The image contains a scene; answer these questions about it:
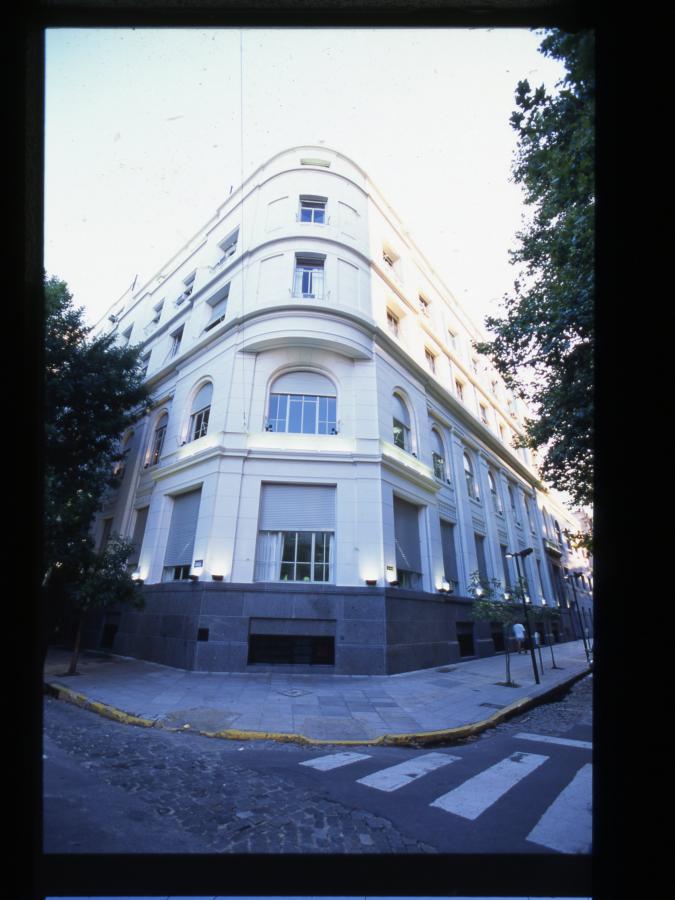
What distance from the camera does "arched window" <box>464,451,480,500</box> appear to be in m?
21.4

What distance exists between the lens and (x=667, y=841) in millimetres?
1249

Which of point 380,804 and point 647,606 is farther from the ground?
point 647,606

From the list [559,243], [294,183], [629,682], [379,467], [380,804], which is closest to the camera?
[629,682]

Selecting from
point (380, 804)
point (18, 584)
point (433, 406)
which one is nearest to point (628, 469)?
point (18, 584)

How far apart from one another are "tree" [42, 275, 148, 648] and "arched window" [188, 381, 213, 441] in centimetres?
258

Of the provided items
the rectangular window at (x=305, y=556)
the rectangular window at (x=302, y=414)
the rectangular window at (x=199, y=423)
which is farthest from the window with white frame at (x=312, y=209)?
the rectangular window at (x=305, y=556)

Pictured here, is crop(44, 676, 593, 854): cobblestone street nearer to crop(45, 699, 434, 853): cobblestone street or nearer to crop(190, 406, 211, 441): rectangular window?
crop(45, 699, 434, 853): cobblestone street

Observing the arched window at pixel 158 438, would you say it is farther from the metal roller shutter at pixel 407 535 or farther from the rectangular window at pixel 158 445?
the metal roller shutter at pixel 407 535

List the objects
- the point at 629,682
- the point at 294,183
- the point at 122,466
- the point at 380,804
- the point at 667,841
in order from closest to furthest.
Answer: the point at 667,841 < the point at 629,682 < the point at 380,804 < the point at 294,183 < the point at 122,466

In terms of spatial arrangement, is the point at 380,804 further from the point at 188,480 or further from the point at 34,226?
the point at 188,480

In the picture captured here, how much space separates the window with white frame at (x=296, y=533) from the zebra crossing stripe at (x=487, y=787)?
731cm

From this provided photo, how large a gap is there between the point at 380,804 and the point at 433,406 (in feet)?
53.3

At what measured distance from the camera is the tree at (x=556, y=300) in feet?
14.0

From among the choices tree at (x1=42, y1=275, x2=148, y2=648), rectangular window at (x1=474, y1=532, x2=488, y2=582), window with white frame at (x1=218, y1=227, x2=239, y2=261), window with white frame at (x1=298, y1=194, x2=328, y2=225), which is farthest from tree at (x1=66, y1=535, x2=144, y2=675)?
rectangular window at (x1=474, y1=532, x2=488, y2=582)
